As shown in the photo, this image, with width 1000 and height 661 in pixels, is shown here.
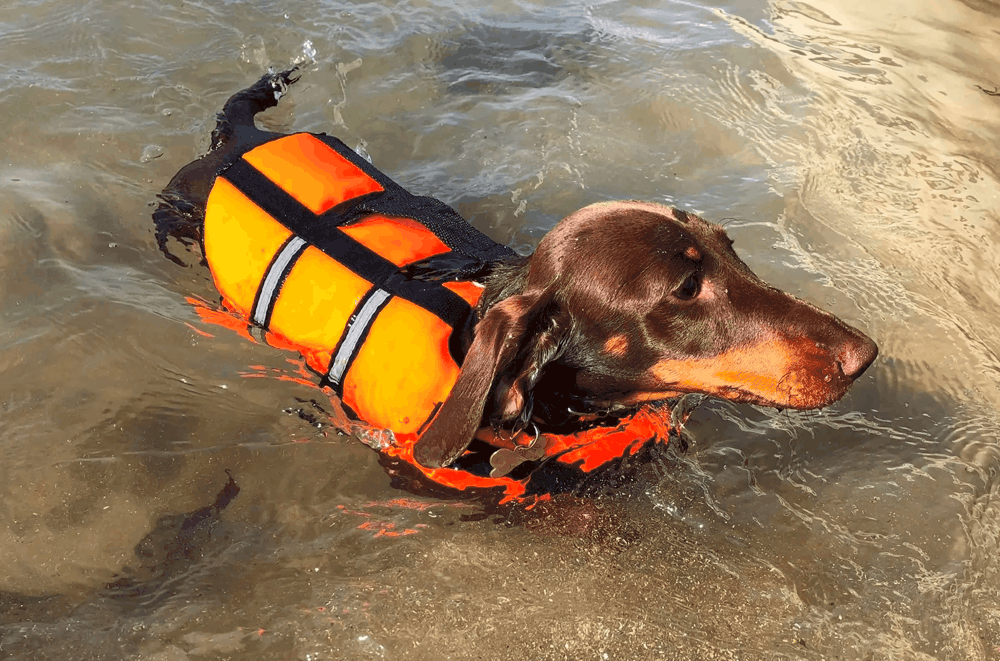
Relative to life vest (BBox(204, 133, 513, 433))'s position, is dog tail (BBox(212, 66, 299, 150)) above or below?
above

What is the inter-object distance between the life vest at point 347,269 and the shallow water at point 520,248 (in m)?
A: 0.40

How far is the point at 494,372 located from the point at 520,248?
237 cm

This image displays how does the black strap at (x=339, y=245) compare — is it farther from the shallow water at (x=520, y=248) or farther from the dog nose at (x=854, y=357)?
the dog nose at (x=854, y=357)

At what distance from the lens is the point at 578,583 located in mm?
3008

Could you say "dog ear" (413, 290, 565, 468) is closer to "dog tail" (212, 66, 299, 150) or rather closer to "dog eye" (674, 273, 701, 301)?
"dog eye" (674, 273, 701, 301)

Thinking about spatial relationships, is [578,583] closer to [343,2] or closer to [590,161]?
[590,161]

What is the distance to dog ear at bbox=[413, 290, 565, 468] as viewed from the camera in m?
2.59

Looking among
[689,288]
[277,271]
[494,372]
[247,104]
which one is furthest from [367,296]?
[247,104]

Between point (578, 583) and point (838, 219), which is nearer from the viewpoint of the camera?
point (578, 583)

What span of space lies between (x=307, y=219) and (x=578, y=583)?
1.96 metres

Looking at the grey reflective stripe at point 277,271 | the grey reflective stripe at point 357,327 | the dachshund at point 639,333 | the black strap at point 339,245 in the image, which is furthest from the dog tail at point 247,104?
the dachshund at point 639,333

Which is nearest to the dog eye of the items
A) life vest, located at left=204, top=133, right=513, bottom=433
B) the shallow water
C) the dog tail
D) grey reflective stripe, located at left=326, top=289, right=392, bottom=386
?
life vest, located at left=204, top=133, right=513, bottom=433

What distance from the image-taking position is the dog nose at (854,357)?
8.62 feet

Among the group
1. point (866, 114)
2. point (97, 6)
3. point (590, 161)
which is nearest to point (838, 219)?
point (866, 114)
